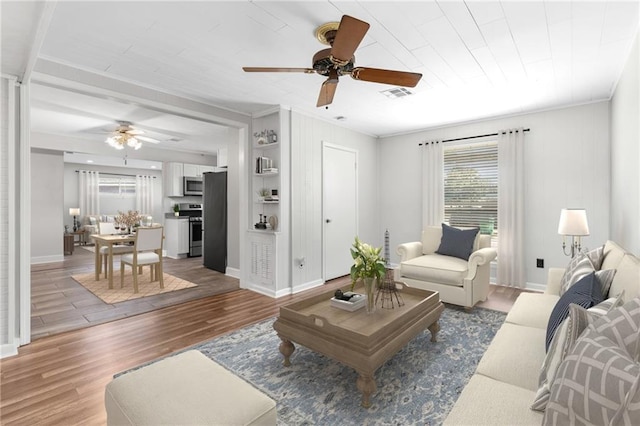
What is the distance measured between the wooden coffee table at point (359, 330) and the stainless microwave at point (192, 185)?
6420 millimetres

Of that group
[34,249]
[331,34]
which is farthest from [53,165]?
[331,34]

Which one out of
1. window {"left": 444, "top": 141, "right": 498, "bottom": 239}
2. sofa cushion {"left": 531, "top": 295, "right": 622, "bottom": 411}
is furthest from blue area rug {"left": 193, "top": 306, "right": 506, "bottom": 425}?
window {"left": 444, "top": 141, "right": 498, "bottom": 239}

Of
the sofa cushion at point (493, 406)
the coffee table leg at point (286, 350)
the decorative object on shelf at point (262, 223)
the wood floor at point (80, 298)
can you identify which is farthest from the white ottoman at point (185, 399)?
the decorative object on shelf at point (262, 223)

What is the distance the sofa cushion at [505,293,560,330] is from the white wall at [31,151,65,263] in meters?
8.45

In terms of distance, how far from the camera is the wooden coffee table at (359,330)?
197 cm

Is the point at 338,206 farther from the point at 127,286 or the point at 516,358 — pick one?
the point at 516,358

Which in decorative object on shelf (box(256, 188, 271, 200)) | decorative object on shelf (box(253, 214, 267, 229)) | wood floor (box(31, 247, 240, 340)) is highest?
decorative object on shelf (box(256, 188, 271, 200))

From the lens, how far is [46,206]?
6.81 meters

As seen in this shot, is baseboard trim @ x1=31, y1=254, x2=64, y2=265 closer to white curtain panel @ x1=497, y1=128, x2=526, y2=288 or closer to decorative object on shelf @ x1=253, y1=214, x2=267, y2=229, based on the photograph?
decorative object on shelf @ x1=253, y1=214, x2=267, y2=229

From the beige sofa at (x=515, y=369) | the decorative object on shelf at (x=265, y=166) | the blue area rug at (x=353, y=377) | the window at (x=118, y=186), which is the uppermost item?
the window at (x=118, y=186)

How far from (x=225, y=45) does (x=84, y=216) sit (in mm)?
9954

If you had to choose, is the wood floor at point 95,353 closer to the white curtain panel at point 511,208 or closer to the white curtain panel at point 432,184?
the white curtain panel at point 511,208

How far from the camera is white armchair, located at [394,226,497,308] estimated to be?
3633 millimetres

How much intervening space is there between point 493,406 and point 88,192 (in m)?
11.9
